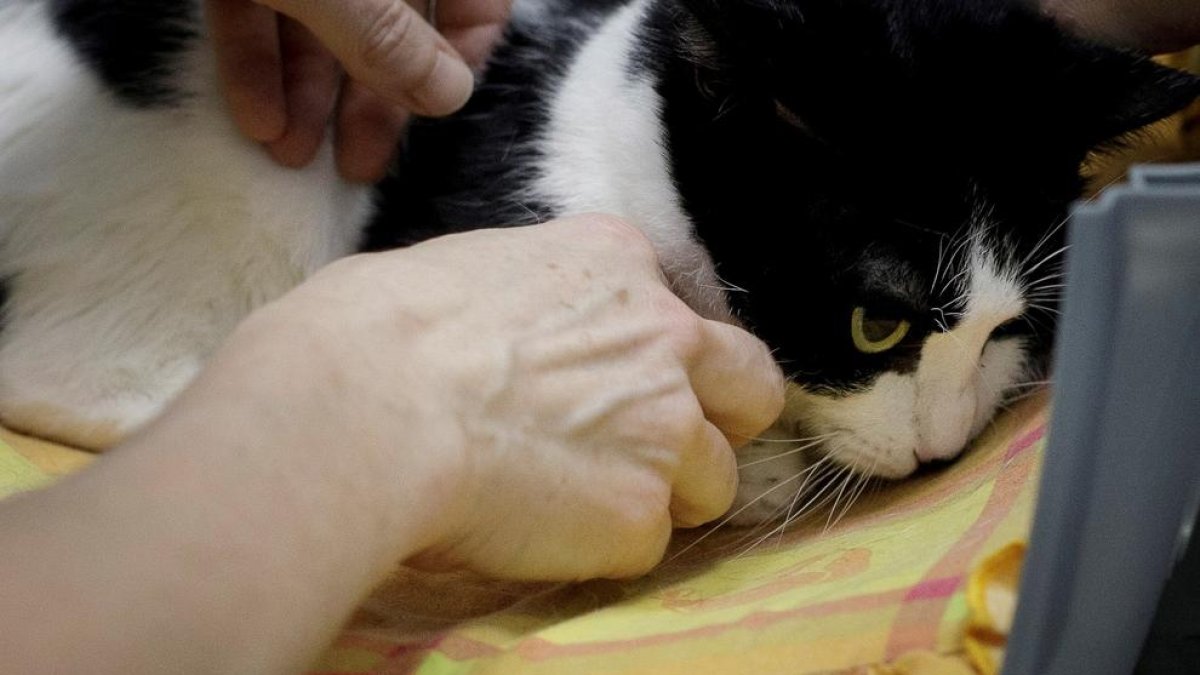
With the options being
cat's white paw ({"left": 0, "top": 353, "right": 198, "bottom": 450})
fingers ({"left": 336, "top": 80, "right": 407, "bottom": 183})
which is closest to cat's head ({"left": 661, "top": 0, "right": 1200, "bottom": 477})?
fingers ({"left": 336, "top": 80, "right": 407, "bottom": 183})

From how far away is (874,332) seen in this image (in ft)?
2.95

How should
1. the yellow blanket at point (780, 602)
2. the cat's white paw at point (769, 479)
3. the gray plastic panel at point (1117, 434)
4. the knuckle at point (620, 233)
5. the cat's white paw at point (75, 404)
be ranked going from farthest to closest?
the cat's white paw at point (75, 404)
the cat's white paw at point (769, 479)
the knuckle at point (620, 233)
the yellow blanket at point (780, 602)
the gray plastic panel at point (1117, 434)

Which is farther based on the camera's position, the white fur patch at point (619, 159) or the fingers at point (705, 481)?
the white fur patch at point (619, 159)

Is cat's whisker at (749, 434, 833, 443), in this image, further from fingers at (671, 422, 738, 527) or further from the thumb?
the thumb

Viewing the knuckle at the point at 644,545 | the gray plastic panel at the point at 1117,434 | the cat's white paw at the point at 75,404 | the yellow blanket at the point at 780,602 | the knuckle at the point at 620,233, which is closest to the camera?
the gray plastic panel at the point at 1117,434

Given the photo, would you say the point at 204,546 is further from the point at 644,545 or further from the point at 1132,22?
the point at 1132,22

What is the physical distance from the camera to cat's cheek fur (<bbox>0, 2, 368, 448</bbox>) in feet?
3.40

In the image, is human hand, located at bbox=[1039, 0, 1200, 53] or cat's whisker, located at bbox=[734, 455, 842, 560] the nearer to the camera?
cat's whisker, located at bbox=[734, 455, 842, 560]

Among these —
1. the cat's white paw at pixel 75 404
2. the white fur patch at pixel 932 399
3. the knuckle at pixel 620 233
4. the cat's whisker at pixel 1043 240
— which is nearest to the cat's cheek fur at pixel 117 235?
the cat's white paw at pixel 75 404

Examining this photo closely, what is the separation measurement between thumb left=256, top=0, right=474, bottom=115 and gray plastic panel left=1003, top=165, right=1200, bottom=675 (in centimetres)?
66

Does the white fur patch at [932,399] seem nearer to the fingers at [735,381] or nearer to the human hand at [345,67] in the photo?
the fingers at [735,381]

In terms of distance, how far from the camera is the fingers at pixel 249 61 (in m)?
1.03

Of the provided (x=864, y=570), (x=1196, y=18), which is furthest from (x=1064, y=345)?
(x=1196, y=18)

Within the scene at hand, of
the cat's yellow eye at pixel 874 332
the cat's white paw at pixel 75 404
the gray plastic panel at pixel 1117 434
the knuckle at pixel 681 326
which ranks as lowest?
the cat's white paw at pixel 75 404
